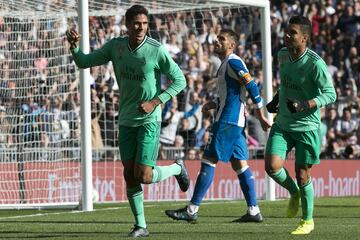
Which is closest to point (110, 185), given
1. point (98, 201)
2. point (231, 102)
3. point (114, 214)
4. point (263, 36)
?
point (98, 201)

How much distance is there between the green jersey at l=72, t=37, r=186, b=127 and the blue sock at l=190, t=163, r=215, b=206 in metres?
2.23

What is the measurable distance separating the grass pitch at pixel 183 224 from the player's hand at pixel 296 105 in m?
1.25

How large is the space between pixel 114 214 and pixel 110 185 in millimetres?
6563

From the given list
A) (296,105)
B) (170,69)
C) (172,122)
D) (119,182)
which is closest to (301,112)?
(296,105)

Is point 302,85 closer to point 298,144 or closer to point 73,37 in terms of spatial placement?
point 298,144

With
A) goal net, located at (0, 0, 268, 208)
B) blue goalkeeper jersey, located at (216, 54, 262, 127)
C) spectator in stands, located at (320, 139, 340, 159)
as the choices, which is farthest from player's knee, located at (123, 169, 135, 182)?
spectator in stands, located at (320, 139, 340, 159)

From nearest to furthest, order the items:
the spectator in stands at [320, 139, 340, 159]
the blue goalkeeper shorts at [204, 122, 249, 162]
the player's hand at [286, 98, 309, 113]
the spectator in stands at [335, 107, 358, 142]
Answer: the player's hand at [286, 98, 309, 113]
the blue goalkeeper shorts at [204, 122, 249, 162]
the spectator in stands at [320, 139, 340, 159]
the spectator in stands at [335, 107, 358, 142]

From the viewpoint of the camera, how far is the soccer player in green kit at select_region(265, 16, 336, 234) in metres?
11.5

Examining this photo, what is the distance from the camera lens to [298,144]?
38.8ft

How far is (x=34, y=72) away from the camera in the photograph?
1919 cm

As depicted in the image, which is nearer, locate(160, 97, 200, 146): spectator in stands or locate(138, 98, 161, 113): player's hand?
locate(138, 98, 161, 113): player's hand

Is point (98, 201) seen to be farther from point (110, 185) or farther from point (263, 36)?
point (263, 36)

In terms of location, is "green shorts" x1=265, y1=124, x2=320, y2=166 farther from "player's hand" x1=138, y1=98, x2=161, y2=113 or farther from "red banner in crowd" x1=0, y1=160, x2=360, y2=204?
"red banner in crowd" x1=0, y1=160, x2=360, y2=204

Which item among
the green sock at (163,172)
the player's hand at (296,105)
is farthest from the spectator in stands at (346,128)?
the player's hand at (296,105)
